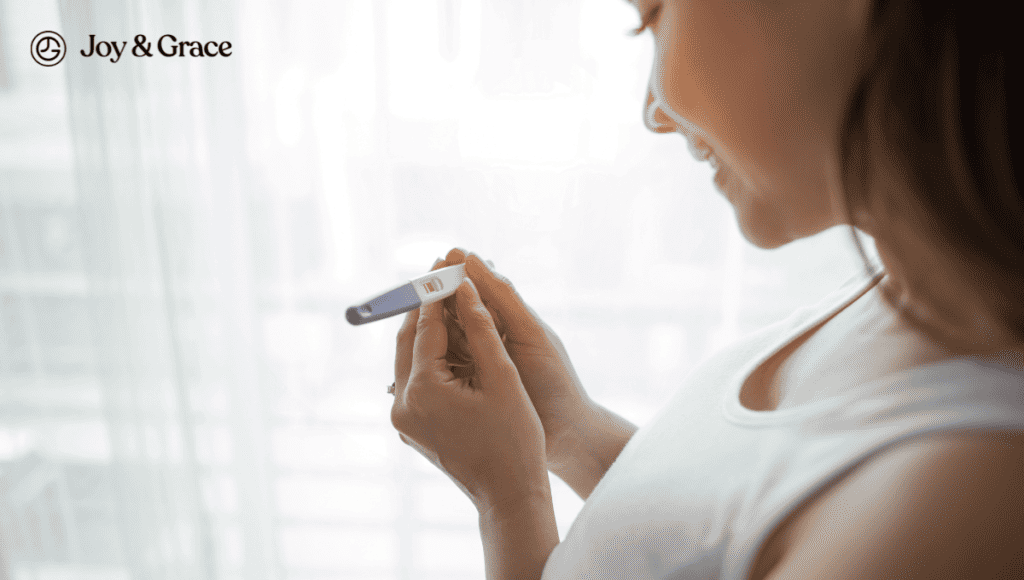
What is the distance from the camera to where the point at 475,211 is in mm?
1224

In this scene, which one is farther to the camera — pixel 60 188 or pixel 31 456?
pixel 31 456

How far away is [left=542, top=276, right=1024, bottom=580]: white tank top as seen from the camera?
26 centimetres

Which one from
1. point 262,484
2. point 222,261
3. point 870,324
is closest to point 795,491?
point 870,324

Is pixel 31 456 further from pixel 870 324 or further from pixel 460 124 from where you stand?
pixel 870 324

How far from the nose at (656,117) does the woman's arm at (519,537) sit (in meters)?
0.31

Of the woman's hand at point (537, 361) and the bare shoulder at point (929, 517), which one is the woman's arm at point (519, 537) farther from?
the bare shoulder at point (929, 517)

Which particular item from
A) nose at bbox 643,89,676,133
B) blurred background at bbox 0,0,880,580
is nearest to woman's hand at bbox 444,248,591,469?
nose at bbox 643,89,676,133

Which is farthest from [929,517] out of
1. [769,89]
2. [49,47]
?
[49,47]

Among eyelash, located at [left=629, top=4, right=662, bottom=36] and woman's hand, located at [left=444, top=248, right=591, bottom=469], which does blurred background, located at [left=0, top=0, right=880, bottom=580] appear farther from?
eyelash, located at [left=629, top=4, right=662, bottom=36]

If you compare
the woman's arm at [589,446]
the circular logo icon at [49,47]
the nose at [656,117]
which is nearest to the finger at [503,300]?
the woman's arm at [589,446]

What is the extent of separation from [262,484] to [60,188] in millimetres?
812

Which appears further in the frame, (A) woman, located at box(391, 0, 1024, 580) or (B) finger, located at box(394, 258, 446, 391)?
(B) finger, located at box(394, 258, 446, 391)

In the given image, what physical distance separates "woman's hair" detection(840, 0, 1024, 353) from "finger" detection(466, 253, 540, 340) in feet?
1.16

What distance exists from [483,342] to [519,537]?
0.54 ft
